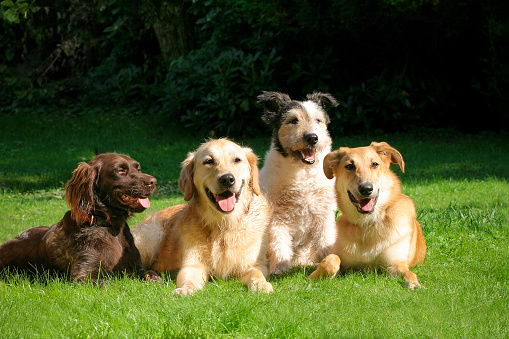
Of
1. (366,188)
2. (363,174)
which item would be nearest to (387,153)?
(363,174)

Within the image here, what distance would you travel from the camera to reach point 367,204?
4949 mm

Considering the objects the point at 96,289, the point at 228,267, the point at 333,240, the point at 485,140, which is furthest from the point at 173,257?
the point at 485,140

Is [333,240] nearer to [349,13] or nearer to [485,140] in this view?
[349,13]

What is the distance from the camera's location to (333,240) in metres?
5.80

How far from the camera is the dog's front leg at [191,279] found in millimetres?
4574

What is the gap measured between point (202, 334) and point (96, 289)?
4.82 feet

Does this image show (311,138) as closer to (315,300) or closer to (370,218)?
(370,218)

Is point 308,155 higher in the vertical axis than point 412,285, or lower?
higher

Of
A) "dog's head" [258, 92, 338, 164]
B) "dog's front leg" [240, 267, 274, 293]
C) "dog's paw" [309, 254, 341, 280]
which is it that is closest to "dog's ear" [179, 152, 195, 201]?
"dog's front leg" [240, 267, 274, 293]

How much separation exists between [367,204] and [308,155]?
3.87ft

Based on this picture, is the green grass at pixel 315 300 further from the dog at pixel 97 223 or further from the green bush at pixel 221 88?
the green bush at pixel 221 88

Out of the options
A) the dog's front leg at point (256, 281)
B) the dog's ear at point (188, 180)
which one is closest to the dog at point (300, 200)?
the dog's front leg at point (256, 281)

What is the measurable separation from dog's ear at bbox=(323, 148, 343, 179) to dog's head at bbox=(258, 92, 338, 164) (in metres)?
0.54

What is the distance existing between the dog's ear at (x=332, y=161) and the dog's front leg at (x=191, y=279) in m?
1.57
